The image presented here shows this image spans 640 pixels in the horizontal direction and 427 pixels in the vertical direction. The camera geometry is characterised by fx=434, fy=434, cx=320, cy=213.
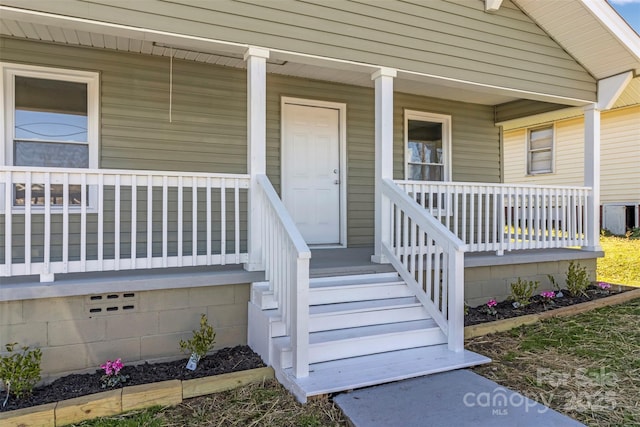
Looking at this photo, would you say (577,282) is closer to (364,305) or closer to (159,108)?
(364,305)

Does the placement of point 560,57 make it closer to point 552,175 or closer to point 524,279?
point 524,279

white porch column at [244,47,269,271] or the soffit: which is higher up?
the soffit

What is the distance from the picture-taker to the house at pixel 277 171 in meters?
3.14

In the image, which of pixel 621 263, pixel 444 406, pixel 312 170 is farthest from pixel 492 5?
pixel 621 263

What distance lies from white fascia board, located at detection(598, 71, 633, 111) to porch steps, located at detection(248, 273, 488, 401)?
3.88 metres

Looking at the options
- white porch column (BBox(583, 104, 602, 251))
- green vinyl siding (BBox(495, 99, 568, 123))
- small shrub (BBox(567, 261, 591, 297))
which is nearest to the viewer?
small shrub (BBox(567, 261, 591, 297))

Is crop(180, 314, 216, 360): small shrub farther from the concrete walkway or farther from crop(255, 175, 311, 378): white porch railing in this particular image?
the concrete walkway

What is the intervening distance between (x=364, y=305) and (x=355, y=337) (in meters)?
0.45

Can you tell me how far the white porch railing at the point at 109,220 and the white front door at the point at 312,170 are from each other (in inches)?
26.5

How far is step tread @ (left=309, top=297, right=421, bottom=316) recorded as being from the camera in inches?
134

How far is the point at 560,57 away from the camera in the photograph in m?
5.33

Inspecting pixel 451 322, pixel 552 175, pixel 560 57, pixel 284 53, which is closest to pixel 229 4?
pixel 284 53

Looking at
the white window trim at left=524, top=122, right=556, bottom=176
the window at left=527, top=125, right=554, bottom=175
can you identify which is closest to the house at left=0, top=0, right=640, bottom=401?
the white window trim at left=524, top=122, right=556, bottom=176

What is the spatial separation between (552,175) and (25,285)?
11662 mm
